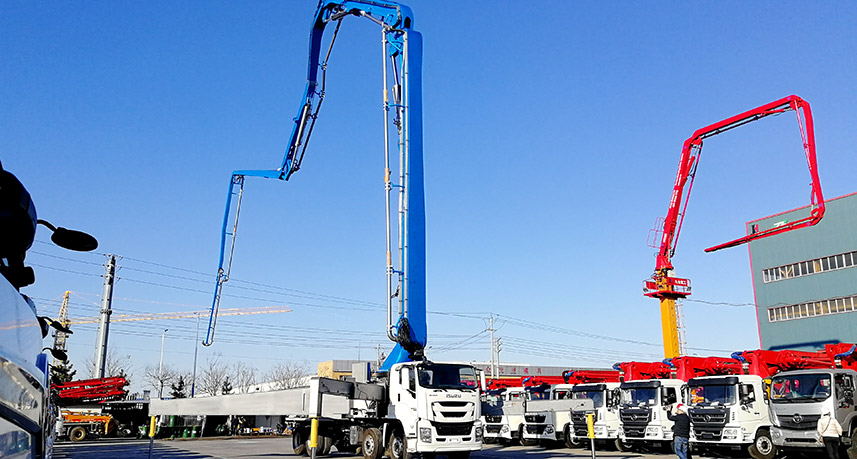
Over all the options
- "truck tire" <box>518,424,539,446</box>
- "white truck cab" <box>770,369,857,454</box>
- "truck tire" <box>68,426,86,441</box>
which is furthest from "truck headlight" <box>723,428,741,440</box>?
"truck tire" <box>68,426,86,441</box>

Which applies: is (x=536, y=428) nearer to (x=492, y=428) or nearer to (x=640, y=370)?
(x=492, y=428)

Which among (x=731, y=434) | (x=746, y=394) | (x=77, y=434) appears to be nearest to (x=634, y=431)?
(x=731, y=434)

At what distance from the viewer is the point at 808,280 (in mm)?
42125

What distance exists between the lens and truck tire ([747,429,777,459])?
18.7 metres

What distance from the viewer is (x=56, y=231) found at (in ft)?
10.4

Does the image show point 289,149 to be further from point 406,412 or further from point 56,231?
point 56,231

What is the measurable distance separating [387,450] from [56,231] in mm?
→ 15171

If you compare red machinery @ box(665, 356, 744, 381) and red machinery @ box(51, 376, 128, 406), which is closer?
red machinery @ box(665, 356, 744, 381)

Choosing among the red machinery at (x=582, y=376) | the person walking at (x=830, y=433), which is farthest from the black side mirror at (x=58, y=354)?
the red machinery at (x=582, y=376)

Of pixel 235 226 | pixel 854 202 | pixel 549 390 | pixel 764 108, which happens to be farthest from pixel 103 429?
pixel 854 202

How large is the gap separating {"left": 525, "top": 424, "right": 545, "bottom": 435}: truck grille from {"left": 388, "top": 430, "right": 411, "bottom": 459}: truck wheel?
9537mm

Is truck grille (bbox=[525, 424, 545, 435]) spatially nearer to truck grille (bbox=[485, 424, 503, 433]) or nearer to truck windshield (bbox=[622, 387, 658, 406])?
truck grille (bbox=[485, 424, 503, 433])

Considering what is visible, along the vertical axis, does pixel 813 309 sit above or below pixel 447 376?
above

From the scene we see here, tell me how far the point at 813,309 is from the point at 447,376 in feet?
111
